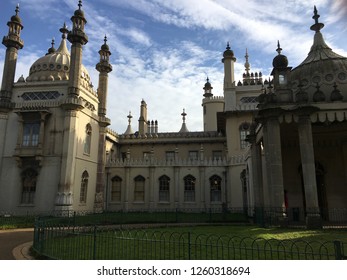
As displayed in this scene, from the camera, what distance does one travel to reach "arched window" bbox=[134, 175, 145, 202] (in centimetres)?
3100

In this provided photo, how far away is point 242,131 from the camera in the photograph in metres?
30.5

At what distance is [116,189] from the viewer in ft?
104

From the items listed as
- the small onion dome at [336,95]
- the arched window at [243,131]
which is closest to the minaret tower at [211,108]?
the arched window at [243,131]

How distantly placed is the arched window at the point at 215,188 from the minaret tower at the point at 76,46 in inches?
617

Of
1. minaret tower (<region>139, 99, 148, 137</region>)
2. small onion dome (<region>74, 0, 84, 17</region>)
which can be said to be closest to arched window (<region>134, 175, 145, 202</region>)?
minaret tower (<region>139, 99, 148, 137</region>)

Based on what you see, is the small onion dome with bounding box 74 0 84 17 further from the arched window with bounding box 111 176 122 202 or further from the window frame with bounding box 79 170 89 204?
the arched window with bounding box 111 176 122 202

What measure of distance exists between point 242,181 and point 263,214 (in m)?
12.9

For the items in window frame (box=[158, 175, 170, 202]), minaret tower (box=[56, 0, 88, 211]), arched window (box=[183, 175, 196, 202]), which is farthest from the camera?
window frame (box=[158, 175, 170, 202])

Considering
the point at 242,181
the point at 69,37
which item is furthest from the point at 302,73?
the point at 69,37

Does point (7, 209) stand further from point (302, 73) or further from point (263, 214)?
point (302, 73)

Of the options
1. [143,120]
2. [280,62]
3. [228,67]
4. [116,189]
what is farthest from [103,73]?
[280,62]

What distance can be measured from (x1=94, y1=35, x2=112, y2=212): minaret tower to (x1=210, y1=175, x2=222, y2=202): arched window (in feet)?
36.5

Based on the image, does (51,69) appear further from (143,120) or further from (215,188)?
(215,188)

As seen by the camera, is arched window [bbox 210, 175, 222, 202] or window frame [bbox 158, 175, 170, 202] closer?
arched window [bbox 210, 175, 222, 202]
